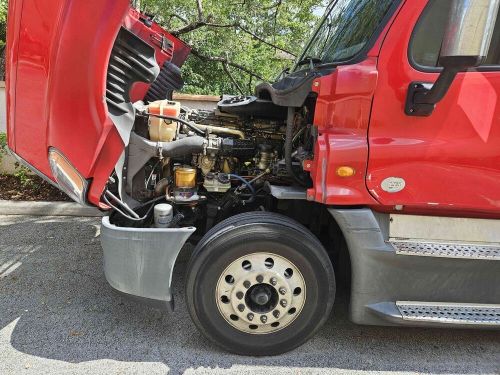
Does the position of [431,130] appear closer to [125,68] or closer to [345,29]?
[345,29]

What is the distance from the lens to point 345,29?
9.66ft

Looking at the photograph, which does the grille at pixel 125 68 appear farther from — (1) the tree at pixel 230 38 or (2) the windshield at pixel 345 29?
(1) the tree at pixel 230 38

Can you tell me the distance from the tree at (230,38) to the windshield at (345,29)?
14.8ft

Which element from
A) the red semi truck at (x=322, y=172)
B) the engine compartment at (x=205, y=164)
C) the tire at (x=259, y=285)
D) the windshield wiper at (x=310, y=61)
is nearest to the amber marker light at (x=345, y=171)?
the red semi truck at (x=322, y=172)

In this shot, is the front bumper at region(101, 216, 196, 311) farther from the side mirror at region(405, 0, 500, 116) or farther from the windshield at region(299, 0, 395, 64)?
the side mirror at region(405, 0, 500, 116)

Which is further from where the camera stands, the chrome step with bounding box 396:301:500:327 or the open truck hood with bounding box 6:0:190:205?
the chrome step with bounding box 396:301:500:327

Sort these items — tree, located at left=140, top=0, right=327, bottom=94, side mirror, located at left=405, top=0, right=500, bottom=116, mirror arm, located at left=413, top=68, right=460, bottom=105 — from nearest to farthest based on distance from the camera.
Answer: side mirror, located at left=405, top=0, right=500, bottom=116
mirror arm, located at left=413, top=68, right=460, bottom=105
tree, located at left=140, top=0, right=327, bottom=94

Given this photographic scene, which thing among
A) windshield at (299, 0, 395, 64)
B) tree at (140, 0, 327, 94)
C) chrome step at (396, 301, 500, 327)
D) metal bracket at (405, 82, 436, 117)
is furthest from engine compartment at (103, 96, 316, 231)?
tree at (140, 0, 327, 94)

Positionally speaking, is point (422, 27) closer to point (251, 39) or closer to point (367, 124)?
point (367, 124)

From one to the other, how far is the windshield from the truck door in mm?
189

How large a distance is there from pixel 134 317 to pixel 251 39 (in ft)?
22.5

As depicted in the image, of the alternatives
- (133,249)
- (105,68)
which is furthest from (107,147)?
(133,249)

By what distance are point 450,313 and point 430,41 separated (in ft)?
5.46

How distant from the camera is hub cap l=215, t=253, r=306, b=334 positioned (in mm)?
2666
